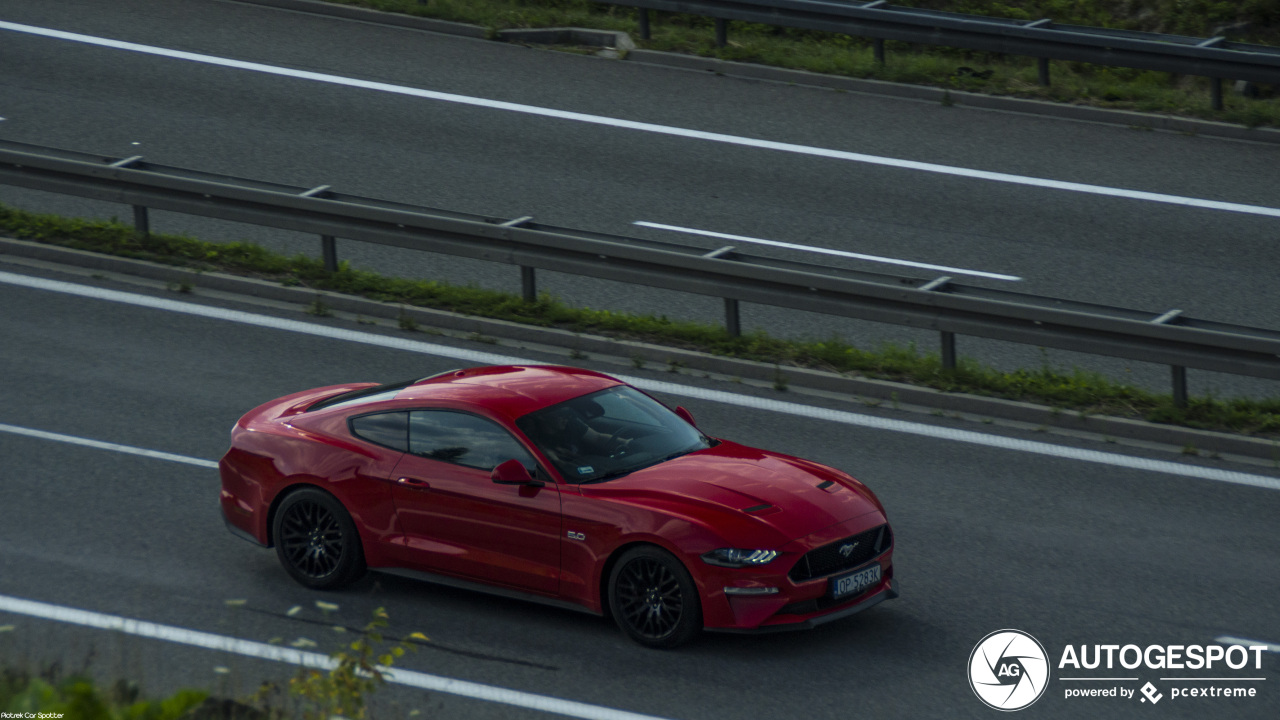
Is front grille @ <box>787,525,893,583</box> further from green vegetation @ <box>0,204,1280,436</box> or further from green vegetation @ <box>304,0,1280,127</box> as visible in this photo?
green vegetation @ <box>304,0,1280,127</box>

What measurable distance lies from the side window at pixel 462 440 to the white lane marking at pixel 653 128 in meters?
9.75

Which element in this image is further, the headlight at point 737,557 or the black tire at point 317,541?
the black tire at point 317,541

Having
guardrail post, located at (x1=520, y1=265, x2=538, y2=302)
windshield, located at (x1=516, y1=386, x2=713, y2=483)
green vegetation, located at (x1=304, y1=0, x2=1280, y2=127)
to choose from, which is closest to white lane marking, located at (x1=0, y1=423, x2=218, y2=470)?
windshield, located at (x1=516, y1=386, x2=713, y2=483)

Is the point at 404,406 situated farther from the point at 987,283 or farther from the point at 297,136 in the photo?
the point at 297,136

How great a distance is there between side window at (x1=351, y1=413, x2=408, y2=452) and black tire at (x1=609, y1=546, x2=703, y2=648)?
5.59 ft

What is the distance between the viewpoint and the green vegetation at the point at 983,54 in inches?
737

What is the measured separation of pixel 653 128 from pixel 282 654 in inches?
449

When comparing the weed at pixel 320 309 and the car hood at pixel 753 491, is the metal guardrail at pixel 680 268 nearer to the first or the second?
the weed at pixel 320 309

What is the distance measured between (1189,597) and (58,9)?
19.4 m

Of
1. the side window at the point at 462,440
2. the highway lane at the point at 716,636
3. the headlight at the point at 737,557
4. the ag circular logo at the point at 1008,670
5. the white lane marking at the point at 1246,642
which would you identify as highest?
the side window at the point at 462,440

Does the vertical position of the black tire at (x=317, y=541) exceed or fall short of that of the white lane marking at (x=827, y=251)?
it falls short

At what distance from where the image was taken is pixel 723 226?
51.5ft

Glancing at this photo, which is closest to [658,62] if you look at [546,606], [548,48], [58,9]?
[548,48]

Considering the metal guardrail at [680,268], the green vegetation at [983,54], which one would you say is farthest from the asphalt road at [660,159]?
the metal guardrail at [680,268]
